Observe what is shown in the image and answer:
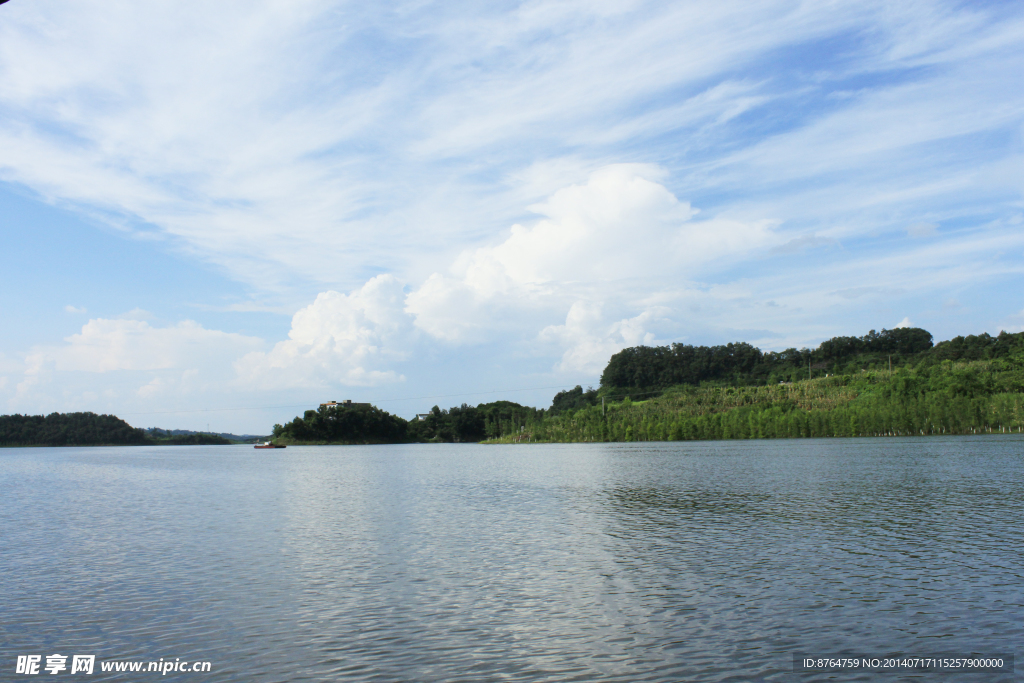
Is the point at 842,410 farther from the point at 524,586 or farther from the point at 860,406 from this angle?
the point at 524,586

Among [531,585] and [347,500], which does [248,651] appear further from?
[347,500]

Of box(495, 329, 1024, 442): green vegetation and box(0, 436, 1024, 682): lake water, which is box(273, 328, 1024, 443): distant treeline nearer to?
box(495, 329, 1024, 442): green vegetation

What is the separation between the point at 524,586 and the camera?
54.3 ft

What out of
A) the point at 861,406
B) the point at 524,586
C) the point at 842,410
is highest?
the point at 861,406

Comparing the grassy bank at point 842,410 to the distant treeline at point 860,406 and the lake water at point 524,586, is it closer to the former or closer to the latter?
the distant treeline at point 860,406

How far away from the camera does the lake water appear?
1154 centimetres

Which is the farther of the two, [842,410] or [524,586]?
[842,410]

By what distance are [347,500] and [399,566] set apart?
828 inches

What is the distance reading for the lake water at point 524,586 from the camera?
11.5 m

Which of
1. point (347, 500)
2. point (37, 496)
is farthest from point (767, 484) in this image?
point (37, 496)

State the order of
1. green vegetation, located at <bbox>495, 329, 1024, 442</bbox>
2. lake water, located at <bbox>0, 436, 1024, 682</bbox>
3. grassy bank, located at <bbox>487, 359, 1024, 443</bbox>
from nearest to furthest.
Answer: lake water, located at <bbox>0, 436, 1024, 682</bbox> → grassy bank, located at <bbox>487, 359, 1024, 443</bbox> → green vegetation, located at <bbox>495, 329, 1024, 442</bbox>

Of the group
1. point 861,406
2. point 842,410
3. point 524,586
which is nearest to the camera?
point 524,586

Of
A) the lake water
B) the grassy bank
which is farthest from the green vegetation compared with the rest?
the lake water

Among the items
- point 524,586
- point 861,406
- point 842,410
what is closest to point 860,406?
point 861,406
